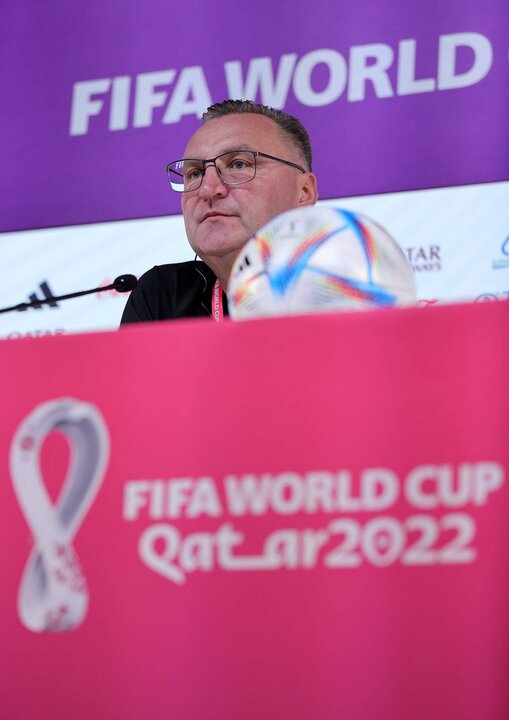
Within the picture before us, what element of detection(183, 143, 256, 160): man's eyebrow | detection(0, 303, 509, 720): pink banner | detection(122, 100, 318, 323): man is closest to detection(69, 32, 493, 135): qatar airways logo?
detection(122, 100, 318, 323): man

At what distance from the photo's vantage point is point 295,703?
0.67m

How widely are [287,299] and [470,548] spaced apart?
1.35 feet

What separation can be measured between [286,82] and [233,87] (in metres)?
0.16

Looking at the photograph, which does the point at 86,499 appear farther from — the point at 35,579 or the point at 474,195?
the point at 474,195

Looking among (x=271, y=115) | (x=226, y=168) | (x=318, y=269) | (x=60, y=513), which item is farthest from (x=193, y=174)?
(x=60, y=513)

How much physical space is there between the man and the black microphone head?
150 mm

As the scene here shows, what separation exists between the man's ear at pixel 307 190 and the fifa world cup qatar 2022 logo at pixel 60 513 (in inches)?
54.8

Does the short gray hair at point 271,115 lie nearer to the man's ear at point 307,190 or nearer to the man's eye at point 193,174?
the man's ear at point 307,190

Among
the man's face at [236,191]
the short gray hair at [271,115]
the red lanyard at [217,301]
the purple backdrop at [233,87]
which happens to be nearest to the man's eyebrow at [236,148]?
the man's face at [236,191]

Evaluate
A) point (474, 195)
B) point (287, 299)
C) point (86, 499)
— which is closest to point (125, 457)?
point (86, 499)

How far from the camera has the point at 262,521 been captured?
68cm

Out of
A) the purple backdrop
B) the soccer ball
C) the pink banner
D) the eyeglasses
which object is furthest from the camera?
the purple backdrop

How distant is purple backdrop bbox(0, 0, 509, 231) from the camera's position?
2.58 metres

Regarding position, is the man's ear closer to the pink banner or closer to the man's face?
the man's face
